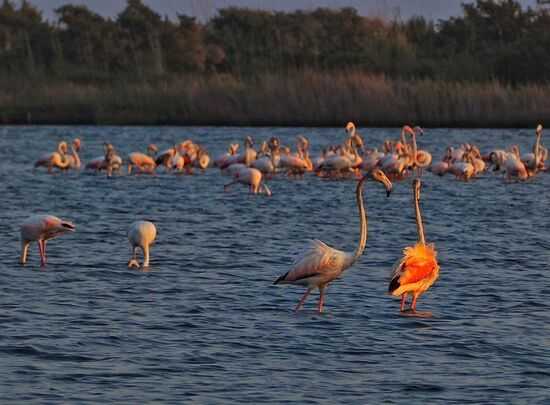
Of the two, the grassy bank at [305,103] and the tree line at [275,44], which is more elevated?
the tree line at [275,44]

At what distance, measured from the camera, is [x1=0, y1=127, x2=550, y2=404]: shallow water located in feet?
24.5

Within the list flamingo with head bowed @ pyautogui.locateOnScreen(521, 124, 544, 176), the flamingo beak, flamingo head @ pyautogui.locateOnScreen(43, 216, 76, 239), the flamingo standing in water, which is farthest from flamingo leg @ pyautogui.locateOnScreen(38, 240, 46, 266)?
flamingo with head bowed @ pyautogui.locateOnScreen(521, 124, 544, 176)

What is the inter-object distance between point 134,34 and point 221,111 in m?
21.6

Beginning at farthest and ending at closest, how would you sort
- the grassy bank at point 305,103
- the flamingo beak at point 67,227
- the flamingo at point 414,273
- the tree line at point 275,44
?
the tree line at point 275,44
the grassy bank at point 305,103
the flamingo beak at point 67,227
the flamingo at point 414,273

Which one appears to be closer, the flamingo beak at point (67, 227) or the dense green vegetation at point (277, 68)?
the flamingo beak at point (67, 227)

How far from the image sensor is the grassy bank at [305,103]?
32844mm

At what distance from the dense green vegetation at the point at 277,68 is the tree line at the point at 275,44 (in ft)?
0.24

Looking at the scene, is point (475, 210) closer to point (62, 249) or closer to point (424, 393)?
point (62, 249)

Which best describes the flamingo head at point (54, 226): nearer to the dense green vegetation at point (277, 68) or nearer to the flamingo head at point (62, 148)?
the flamingo head at point (62, 148)

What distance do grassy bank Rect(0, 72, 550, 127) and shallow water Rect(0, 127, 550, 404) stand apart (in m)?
14.0

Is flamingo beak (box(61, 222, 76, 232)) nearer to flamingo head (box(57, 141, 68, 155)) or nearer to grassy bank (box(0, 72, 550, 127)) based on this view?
flamingo head (box(57, 141, 68, 155))

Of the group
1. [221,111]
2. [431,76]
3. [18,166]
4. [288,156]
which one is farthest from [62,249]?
[431,76]

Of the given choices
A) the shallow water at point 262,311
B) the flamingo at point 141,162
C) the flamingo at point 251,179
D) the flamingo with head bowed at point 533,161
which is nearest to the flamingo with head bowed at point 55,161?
the flamingo at point 141,162

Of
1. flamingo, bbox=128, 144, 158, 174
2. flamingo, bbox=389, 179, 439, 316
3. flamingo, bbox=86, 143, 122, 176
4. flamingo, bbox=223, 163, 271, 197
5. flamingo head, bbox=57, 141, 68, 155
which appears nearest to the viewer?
flamingo, bbox=389, 179, 439, 316
